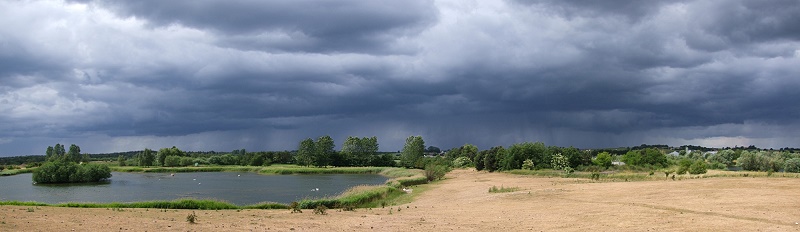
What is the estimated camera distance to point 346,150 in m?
169

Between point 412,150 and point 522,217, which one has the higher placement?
point 412,150

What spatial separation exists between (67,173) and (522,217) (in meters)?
94.2

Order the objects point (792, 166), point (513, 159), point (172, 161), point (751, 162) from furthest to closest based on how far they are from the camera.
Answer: point (172, 161) < point (513, 159) < point (751, 162) < point (792, 166)

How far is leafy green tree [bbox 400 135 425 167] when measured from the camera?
167200 mm

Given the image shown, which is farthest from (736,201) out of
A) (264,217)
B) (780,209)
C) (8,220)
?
(8,220)

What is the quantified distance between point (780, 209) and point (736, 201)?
4.29 m

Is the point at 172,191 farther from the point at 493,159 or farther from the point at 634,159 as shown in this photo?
the point at 634,159

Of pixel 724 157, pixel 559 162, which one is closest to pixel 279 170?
pixel 559 162

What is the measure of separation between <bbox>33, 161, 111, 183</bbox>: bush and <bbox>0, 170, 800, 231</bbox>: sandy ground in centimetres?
7445

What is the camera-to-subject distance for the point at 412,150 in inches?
6673

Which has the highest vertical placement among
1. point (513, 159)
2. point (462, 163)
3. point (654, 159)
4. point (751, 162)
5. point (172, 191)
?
point (513, 159)

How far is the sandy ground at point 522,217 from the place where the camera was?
81.6 ft

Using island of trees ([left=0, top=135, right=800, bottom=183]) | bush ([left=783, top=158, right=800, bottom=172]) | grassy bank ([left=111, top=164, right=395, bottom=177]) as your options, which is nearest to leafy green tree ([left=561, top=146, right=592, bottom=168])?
island of trees ([left=0, top=135, right=800, bottom=183])

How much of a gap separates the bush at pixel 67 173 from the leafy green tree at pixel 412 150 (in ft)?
277
